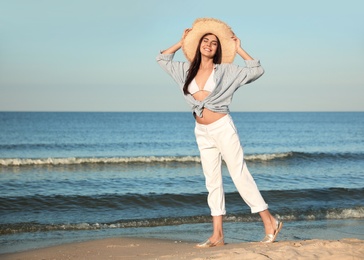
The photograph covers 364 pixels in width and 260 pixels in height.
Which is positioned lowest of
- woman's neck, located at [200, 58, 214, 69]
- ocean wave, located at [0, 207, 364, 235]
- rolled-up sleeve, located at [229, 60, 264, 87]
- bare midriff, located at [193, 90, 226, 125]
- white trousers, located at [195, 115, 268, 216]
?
ocean wave, located at [0, 207, 364, 235]

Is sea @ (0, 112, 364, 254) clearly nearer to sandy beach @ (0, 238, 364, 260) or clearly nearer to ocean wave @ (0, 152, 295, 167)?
ocean wave @ (0, 152, 295, 167)

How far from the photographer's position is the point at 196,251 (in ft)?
19.9

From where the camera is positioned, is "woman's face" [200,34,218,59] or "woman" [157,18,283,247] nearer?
"woman" [157,18,283,247]

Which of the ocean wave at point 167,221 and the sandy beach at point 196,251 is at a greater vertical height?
the sandy beach at point 196,251

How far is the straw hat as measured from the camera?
613cm

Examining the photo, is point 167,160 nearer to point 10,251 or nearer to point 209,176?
point 10,251

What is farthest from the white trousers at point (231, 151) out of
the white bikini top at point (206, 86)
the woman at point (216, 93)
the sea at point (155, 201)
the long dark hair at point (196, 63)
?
the sea at point (155, 201)

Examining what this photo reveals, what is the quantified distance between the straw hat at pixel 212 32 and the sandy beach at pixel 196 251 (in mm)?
1964

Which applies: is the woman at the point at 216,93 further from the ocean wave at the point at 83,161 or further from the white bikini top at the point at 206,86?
the ocean wave at the point at 83,161

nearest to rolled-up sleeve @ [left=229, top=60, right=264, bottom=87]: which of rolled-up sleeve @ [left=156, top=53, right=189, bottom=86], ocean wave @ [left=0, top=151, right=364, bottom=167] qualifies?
rolled-up sleeve @ [left=156, top=53, right=189, bottom=86]

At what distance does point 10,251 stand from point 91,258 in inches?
69.0

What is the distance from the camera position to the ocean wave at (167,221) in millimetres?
9492

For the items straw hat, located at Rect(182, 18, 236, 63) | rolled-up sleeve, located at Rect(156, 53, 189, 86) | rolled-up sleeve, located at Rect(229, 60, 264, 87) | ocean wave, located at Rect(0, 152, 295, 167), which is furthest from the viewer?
ocean wave, located at Rect(0, 152, 295, 167)

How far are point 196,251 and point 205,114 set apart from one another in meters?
1.39
